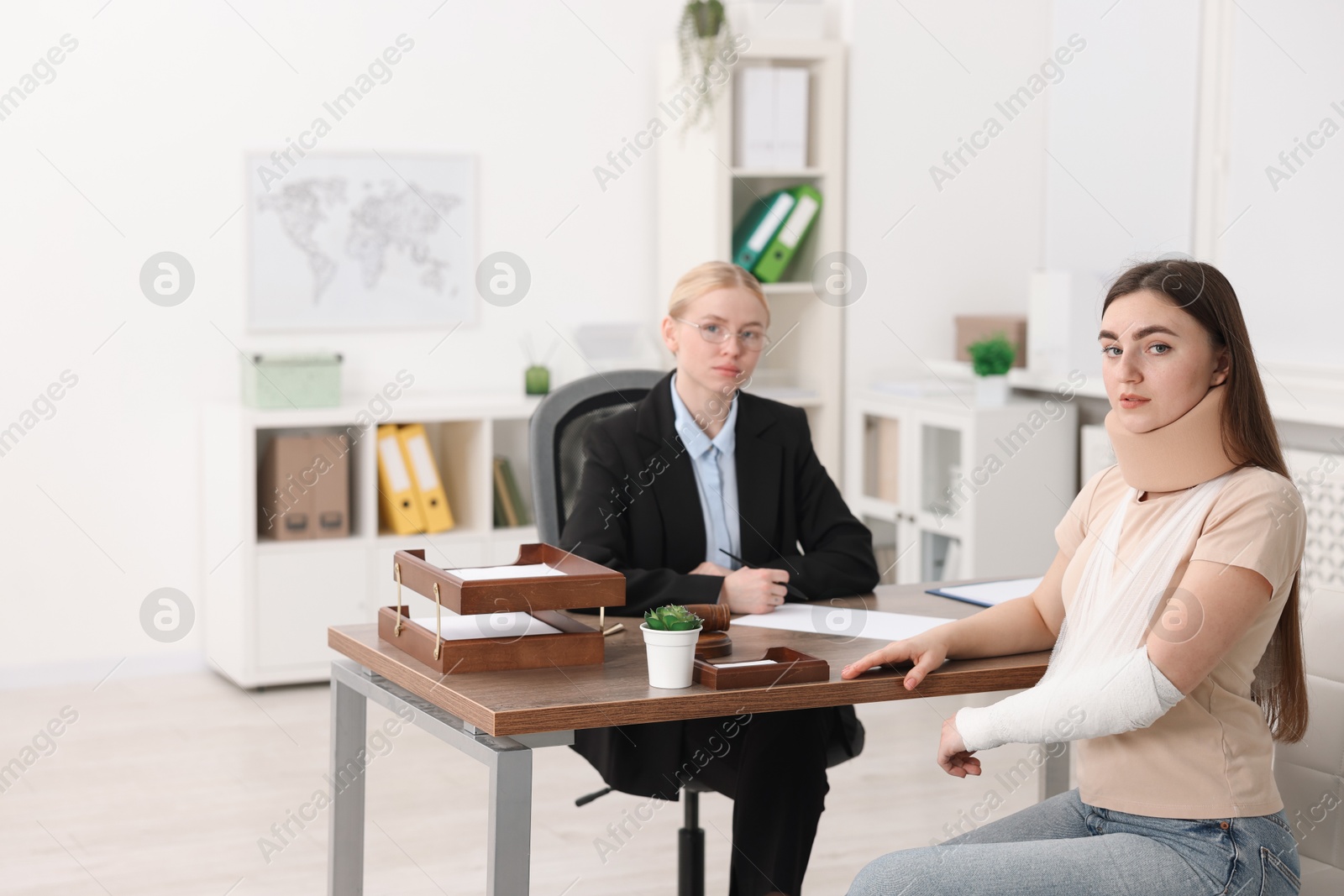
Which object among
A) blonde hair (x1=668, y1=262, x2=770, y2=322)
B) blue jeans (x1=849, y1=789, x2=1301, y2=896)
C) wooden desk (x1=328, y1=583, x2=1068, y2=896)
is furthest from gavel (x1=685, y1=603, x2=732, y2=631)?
blonde hair (x1=668, y1=262, x2=770, y2=322)

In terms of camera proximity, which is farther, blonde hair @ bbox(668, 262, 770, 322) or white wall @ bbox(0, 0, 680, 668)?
white wall @ bbox(0, 0, 680, 668)

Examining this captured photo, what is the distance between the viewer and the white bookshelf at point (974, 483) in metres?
4.52

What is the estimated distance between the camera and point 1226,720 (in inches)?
67.7

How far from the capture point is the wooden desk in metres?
1.74

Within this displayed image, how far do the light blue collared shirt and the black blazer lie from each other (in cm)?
1

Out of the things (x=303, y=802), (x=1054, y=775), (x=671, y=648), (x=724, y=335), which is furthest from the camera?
(x=303, y=802)

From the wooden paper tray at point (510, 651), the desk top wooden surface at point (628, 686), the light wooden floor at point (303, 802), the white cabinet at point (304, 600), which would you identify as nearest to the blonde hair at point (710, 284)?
the desk top wooden surface at point (628, 686)

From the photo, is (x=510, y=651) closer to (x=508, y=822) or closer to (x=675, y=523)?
(x=508, y=822)

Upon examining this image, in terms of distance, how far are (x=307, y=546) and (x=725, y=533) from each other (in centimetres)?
233

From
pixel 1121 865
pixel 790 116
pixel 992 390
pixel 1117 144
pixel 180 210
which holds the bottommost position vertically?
pixel 1121 865

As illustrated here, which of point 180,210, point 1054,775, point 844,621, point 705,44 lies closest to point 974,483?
point 705,44

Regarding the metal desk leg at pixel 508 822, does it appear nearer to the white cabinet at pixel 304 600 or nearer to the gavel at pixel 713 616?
the gavel at pixel 713 616

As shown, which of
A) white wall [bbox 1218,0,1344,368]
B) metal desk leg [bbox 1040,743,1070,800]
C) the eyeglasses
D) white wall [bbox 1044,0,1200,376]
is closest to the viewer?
the eyeglasses

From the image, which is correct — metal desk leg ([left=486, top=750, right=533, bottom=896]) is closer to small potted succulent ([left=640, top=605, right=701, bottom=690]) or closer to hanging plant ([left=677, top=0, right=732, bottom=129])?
small potted succulent ([left=640, top=605, right=701, bottom=690])
